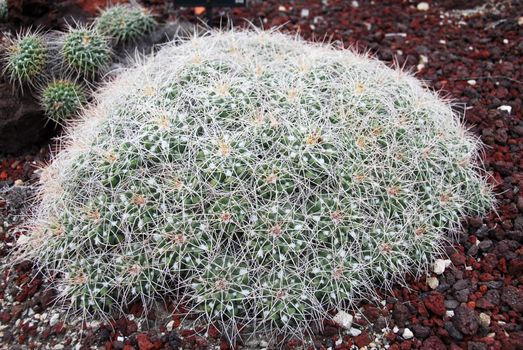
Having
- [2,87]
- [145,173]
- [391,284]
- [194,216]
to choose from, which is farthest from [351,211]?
[2,87]

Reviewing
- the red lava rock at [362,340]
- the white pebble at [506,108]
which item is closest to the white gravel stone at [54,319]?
the red lava rock at [362,340]

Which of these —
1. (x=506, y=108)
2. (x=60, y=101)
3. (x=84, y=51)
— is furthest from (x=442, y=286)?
(x=84, y=51)

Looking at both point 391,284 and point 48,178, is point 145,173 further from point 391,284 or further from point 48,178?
point 391,284

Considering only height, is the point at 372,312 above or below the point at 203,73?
below

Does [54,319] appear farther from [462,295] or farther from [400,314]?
[462,295]

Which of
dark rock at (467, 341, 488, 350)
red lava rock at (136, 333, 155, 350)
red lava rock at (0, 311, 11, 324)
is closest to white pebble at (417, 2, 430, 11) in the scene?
dark rock at (467, 341, 488, 350)
